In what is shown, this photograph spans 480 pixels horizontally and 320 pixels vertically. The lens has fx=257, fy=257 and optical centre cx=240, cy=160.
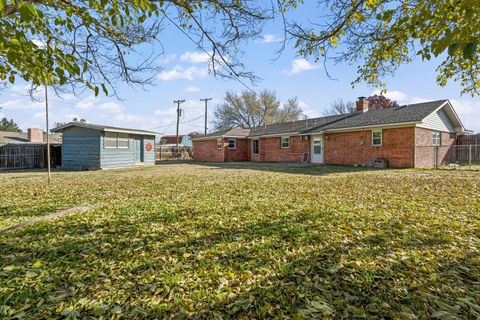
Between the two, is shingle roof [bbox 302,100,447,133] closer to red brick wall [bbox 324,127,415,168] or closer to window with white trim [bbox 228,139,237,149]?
red brick wall [bbox 324,127,415,168]

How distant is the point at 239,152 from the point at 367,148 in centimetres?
1169

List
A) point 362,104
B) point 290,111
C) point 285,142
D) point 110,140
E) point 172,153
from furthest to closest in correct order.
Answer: point 290,111, point 172,153, point 285,142, point 362,104, point 110,140

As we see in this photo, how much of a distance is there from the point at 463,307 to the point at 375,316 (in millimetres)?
739

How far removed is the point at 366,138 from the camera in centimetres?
1566

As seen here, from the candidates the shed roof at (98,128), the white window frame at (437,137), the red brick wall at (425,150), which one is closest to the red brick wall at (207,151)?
the shed roof at (98,128)

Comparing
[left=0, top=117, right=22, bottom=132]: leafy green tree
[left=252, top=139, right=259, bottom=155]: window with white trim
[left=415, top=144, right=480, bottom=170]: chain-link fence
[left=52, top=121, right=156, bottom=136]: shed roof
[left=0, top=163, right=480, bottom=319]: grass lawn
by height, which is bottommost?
[left=0, top=163, right=480, bottom=319]: grass lawn

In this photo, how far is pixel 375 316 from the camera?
1.93m

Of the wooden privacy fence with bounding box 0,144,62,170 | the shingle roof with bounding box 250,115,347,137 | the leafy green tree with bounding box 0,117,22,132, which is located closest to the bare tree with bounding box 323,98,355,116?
the shingle roof with bounding box 250,115,347,137

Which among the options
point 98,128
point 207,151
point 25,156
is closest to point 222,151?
point 207,151

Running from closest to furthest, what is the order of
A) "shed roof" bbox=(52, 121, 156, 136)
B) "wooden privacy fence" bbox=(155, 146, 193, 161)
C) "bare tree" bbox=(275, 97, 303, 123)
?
"shed roof" bbox=(52, 121, 156, 136) → "wooden privacy fence" bbox=(155, 146, 193, 161) → "bare tree" bbox=(275, 97, 303, 123)

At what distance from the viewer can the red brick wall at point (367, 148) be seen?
14.0 metres

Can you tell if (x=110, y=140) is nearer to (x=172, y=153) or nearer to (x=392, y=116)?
(x=172, y=153)

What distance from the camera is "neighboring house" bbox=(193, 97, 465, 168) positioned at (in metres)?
14.1

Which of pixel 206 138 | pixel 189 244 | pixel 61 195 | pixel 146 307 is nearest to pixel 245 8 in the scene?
pixel 189 244
